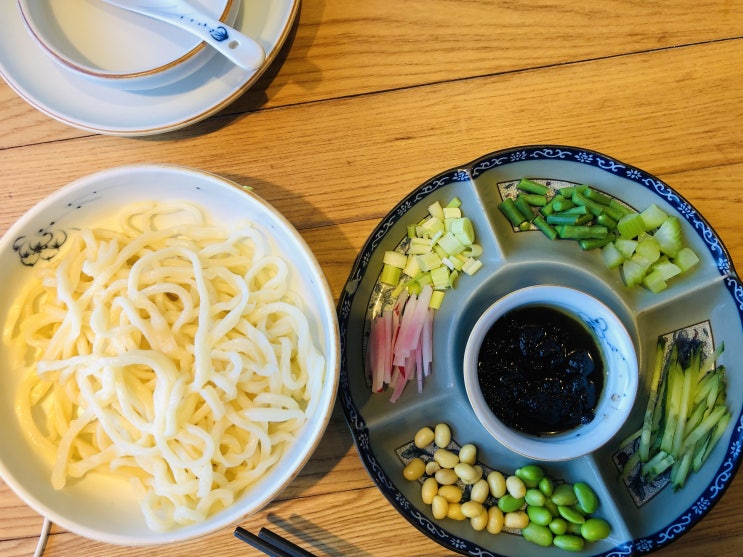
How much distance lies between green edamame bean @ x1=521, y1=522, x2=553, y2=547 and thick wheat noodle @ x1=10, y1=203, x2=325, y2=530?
0.70 m

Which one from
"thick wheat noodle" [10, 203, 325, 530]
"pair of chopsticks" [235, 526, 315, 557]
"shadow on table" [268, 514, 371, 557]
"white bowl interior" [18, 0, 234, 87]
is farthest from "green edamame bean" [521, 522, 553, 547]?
"white bowl interior" [18, 0, 234, 87]

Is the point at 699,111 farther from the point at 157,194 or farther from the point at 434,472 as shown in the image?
the point at 157,194

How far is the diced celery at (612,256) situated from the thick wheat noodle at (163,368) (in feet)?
2.78

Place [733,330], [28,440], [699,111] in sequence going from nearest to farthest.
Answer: [28,440]
[733,330]
[699,111]

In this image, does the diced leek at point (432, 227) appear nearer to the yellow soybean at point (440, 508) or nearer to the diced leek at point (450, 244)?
the diced leek at point (450, 244)

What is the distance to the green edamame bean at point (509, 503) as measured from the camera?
1.67m

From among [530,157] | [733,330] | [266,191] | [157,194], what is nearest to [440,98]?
[530,157]

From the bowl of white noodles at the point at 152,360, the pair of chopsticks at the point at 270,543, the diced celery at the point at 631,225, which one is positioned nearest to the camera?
the bowl of white noodles at the point at 152,360

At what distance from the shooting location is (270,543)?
1.60 m

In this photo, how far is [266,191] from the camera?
1825mm

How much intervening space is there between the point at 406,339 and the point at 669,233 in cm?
76

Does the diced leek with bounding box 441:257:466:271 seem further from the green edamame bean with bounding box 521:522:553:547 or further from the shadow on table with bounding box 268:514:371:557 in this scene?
the shadow on table with bounding box 268:514:371:557

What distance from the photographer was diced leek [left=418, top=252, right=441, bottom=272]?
1716mm

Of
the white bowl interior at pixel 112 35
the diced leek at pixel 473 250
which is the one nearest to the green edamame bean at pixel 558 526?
the diced leek at pixel 473 250
